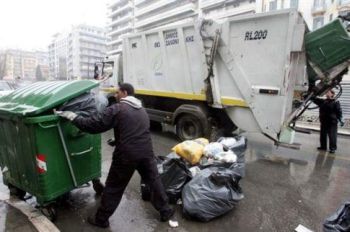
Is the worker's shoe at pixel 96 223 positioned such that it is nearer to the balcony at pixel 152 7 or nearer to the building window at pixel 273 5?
the building window at pixel 273 5

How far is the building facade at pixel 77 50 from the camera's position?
253 feet

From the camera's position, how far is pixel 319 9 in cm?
2641

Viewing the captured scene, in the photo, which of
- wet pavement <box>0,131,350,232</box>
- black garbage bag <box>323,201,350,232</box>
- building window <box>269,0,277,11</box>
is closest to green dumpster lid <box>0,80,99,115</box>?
wet pavement <box>0,131,350,232</box>

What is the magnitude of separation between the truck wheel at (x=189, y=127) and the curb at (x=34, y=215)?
372cm

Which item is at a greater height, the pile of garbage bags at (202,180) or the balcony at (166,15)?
the balcony at (166,15)

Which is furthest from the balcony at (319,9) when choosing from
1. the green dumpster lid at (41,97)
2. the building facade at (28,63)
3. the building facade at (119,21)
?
the building facade at (28,63)

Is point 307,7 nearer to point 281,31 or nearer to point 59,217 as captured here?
point 281,31

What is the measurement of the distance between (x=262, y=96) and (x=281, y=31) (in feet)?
3.81

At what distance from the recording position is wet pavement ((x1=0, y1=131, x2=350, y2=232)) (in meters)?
2.85

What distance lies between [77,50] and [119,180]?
83766mm

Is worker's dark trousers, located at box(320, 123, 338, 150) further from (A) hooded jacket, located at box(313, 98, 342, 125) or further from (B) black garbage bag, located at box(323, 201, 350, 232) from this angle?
(B) black garbage bag, located at box(323, 201, 350, 232)

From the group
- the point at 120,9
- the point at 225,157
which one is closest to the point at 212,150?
the point at 225,157

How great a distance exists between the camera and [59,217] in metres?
3.01

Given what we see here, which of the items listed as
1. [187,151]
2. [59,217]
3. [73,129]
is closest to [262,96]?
[187,151]
